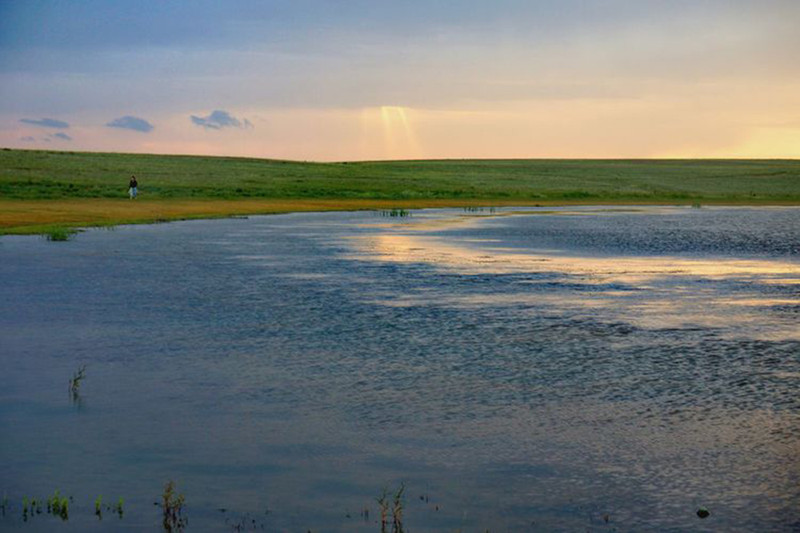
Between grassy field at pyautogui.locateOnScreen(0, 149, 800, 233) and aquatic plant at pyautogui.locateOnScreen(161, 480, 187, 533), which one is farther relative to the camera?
grassy field at pyautogui.locateOnScreen(0, 149, 800, 233)

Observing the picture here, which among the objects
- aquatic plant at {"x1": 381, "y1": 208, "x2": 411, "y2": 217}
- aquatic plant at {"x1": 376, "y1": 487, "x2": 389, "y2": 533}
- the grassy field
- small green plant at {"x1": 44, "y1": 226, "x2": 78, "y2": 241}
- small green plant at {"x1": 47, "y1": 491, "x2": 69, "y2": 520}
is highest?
the grassy field

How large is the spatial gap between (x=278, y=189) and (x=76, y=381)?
6770cm

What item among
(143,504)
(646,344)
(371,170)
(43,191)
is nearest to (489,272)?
(646,344)

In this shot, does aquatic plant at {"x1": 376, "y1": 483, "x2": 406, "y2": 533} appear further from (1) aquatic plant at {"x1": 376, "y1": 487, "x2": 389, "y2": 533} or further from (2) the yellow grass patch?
(2) the yellow grass patch

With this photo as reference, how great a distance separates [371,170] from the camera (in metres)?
117

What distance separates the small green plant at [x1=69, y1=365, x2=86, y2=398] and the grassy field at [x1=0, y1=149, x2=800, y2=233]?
87.1 ft

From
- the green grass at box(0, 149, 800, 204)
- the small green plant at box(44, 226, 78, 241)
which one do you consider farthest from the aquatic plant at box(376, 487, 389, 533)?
the green grass at box(0, 149, 800, 204)

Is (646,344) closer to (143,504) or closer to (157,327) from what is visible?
(157,327)

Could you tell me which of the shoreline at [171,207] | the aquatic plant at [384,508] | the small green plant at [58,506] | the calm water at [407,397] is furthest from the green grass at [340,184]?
the aquatic plant at [384,508]

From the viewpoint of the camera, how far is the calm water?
7.68 m

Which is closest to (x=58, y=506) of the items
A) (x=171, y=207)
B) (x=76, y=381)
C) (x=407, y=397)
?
(x=76, y=381)

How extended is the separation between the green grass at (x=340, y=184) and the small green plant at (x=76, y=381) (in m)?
49.0

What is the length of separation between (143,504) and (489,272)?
1787 centimetres

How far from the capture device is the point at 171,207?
188 feet
